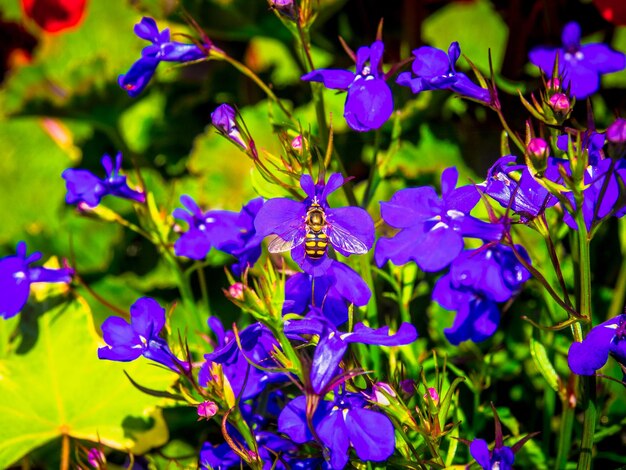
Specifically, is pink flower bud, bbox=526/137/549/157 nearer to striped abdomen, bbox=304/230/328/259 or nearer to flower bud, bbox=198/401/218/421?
striped abdomen, bbox=304/230/328/259

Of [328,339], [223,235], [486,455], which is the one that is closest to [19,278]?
[223,235]

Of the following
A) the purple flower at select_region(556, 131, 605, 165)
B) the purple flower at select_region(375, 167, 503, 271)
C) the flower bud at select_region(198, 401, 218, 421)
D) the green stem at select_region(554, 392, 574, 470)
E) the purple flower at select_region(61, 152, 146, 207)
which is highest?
the purple flower at select_region(556, 131, 605, 165)

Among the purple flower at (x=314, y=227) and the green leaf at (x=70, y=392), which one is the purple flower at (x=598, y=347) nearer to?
the purple flower at (x=314, y=227)

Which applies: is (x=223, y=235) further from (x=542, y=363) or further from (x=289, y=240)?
(x=542, y=363)

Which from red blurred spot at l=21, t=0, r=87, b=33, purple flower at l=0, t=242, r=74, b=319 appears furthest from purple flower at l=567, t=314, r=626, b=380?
red blurred spot at l=21, t=0, r=87, b=33

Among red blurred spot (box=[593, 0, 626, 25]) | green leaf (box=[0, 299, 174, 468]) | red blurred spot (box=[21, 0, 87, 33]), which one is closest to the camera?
green leaf (box=[0, 299, 174, 468])

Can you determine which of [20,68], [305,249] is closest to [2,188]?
A: [20,68]

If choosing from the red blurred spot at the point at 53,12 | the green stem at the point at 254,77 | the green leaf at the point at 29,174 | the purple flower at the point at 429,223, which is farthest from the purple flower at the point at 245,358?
the green leaf at the point at 29,174
